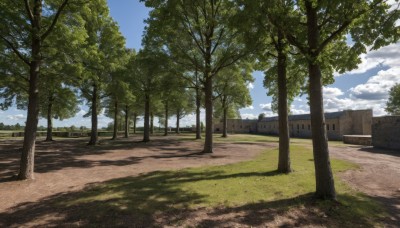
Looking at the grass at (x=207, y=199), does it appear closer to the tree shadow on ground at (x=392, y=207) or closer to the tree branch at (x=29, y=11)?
the tree shadow on ground at (x=392, y=207)

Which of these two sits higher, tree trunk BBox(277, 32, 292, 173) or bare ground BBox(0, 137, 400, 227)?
tree trunk BBox(277, 32, 292, 173)

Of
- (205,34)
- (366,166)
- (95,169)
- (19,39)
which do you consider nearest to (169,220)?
(95,169)

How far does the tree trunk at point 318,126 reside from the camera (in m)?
8.27

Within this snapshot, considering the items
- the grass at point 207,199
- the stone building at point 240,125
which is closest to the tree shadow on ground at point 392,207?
the grass at point 207,199

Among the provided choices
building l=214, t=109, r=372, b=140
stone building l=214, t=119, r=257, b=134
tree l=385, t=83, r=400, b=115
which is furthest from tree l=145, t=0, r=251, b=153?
stone building l=214, t=119, r=257, b=134

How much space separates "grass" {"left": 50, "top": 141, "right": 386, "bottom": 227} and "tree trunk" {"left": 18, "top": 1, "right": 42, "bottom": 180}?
3332 millimetres

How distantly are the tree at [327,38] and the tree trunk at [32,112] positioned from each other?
9.35m

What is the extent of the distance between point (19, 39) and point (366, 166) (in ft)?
59.2

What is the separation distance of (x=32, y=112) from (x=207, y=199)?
808 centimetres

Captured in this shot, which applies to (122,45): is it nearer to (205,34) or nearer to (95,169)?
(205,34)

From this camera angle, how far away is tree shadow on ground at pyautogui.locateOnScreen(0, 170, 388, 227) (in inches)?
259

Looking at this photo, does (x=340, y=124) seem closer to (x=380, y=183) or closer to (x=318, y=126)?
(x=380, y=183)

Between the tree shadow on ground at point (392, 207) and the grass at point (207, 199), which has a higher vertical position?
the grass at point (207, 199)

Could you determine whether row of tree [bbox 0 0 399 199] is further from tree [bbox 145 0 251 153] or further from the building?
the building
